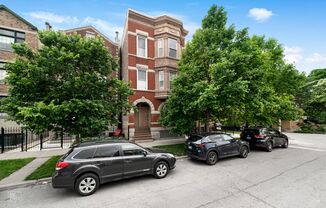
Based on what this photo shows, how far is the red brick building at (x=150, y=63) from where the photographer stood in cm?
1521

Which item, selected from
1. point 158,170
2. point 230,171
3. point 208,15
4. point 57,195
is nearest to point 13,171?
point 57,195

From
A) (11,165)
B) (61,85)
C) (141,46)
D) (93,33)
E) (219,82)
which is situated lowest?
(11,165)

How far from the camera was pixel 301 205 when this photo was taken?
4.59m

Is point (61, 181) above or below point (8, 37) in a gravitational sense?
below

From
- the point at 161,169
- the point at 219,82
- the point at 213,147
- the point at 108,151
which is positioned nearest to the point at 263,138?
the point at 213,147

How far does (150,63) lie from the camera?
1608cm

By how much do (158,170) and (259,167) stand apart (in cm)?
499

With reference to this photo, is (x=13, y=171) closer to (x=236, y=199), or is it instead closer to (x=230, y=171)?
(x=236, y=199)

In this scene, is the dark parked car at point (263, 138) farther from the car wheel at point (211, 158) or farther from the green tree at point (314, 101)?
the green tree at point (314, 101)

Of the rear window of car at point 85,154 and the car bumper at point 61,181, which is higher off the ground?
the rear window of car at point 85,154

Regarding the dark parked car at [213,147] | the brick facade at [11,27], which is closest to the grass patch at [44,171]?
the dark parked car at [213,147]

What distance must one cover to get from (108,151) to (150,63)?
11.5 meters

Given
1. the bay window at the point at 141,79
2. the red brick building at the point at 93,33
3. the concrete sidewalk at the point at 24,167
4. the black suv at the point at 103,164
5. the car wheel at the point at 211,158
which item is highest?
the red brick building at the point at 93,33

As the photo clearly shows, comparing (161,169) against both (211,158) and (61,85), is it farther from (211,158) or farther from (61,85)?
(61,85)
